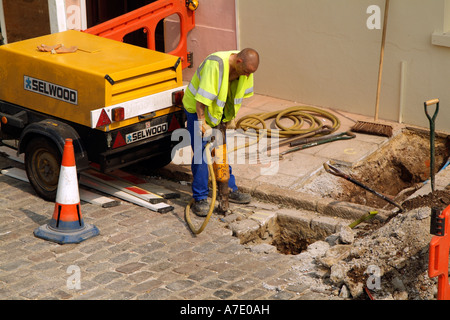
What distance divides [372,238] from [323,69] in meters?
3.93

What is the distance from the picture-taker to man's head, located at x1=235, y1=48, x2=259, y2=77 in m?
6.48

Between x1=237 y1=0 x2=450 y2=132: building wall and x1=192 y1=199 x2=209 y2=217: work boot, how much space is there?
124 inches

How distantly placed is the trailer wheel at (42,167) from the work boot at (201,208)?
144 centimetres

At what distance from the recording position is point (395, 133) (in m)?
8.74

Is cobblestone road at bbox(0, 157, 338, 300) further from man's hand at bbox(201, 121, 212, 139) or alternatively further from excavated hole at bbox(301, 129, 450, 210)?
excavated hole at bbox(301, 129, 450, 210)

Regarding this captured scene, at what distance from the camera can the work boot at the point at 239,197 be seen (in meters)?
7.32

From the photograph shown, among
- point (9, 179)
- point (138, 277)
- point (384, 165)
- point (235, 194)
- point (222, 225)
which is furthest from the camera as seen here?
point (384, 165)

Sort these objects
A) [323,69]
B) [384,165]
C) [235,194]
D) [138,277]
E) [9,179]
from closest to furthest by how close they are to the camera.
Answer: [138,277]
[235,194]
[9,179]
[384,165]
[323,69]

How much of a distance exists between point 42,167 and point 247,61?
249 cm

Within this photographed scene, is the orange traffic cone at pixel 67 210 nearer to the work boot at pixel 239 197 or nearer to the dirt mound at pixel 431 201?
the work boot at pixel 239 197

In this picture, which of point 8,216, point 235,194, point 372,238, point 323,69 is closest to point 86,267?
point 8,216

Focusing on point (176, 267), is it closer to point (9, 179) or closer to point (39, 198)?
point (39, 198)

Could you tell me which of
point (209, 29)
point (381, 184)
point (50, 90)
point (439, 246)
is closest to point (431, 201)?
point (439, 246)

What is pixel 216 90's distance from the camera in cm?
661
